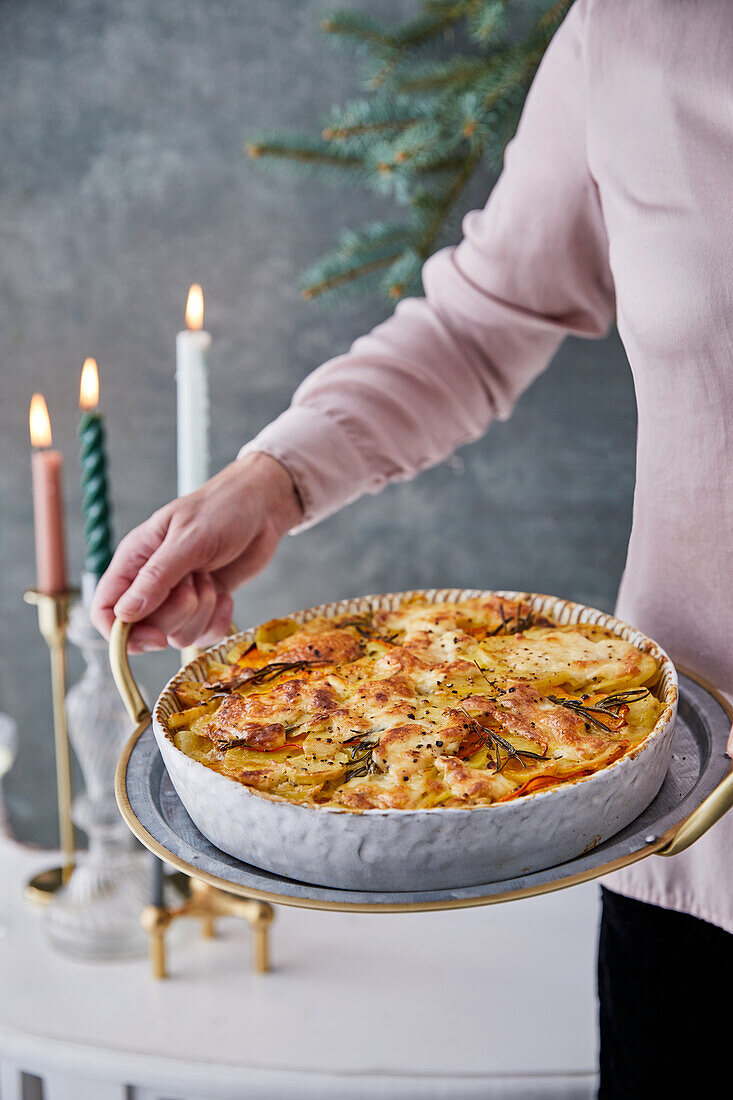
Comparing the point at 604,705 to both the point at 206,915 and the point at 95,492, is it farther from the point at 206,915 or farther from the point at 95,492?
the point at 206,915

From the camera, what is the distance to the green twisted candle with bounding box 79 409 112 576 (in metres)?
1.02

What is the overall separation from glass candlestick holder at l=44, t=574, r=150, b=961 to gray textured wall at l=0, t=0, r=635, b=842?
59 centimetres

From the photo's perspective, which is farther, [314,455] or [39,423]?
[39,423]

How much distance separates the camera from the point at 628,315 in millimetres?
687

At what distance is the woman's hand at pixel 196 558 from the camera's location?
2.30 ft

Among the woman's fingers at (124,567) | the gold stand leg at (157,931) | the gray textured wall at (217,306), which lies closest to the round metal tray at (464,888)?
the woman's fingers at (124,567)

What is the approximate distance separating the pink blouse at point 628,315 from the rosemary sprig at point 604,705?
6 centimetres

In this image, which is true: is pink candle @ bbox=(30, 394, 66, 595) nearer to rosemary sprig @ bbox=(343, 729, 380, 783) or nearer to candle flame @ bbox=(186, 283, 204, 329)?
candle flame @ bbox=(186, 283, 204, 329)

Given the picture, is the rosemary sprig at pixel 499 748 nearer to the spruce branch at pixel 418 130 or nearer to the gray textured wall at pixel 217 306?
the spruce branch at pixel 418 130

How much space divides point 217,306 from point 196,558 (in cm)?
104

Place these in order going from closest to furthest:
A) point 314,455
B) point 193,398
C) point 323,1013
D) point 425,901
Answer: point 425,901 < point 314,455 < point 193,398 < point 323,1013

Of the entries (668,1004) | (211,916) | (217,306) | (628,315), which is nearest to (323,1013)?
(211,916)

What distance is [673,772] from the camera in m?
0.59

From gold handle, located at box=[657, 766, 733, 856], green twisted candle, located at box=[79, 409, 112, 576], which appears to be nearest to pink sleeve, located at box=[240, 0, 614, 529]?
green twisted candle, located at box=[79, 409, 112, 576]
